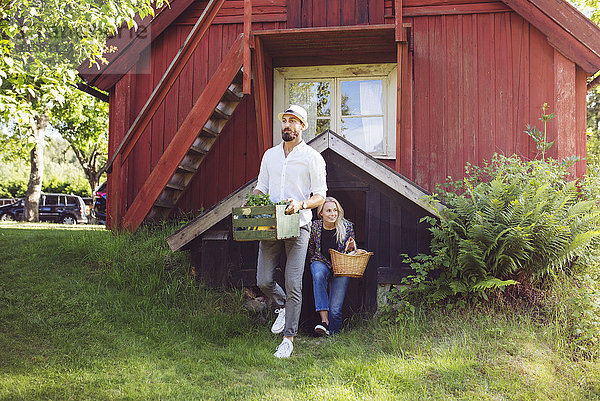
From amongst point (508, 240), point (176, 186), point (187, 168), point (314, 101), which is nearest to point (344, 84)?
point (314, 101)

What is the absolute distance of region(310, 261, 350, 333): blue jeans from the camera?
235 inches

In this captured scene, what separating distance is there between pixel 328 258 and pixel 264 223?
68.3 inches

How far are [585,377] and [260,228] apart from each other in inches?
114

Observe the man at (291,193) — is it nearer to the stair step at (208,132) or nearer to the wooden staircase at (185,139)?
the wooden staircase at (185,139)

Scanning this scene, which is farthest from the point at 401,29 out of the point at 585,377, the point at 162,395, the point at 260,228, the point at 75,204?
the point at 75,204

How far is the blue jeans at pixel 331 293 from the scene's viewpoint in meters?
5.98

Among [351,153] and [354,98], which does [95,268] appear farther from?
[354,98]

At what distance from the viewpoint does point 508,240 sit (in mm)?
5500

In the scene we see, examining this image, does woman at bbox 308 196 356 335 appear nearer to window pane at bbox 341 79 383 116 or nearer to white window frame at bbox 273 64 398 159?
white window frame at bbox 273 64 398 159

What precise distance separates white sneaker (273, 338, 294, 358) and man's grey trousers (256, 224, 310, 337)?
66 millimetres

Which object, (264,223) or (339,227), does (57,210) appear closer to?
(339,227)

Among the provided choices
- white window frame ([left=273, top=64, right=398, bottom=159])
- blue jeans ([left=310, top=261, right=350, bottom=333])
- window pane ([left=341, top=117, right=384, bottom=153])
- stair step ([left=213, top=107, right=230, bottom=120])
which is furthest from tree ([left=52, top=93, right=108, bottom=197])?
blue jeans ([left=310, top=261, right=350, bottom=333])

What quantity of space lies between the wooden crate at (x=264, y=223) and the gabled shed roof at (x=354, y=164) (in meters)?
1.35

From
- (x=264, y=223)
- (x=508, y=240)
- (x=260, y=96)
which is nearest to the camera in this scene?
(x=264, y=223)
